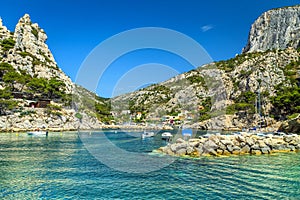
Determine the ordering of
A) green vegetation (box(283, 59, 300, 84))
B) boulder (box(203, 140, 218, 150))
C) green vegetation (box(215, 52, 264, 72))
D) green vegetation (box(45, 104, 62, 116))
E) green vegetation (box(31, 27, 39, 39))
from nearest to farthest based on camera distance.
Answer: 1. boulder (box(203, 140, 218, 150))
2. green vegetation (box(45, 104, 62, 116))
3. green vegetation (box(283, 59, 300, 84))
4. green vegetation (box(31, 27, 39, 39))
5. green vegetation (box(215, 52, 264, 72))

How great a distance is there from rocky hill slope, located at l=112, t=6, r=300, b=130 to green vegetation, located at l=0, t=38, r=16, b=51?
73471 mm

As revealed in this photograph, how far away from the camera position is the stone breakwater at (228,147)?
2701 centimetres

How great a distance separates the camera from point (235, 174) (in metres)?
17.8

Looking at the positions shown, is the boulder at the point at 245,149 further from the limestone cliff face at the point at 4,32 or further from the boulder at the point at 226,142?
the limestone cliff face at the point at 4,32

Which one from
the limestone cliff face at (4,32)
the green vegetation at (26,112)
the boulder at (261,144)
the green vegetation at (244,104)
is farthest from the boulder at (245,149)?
the limestone cliff face at (4,32)

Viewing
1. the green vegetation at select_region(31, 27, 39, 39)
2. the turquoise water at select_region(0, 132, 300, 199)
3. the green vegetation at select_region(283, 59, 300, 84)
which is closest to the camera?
the turquoise water at select_region(0, 132, 300, 199)

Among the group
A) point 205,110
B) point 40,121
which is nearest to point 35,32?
point 40,121

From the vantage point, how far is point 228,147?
1109 inches

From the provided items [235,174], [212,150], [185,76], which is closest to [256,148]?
[212,150]

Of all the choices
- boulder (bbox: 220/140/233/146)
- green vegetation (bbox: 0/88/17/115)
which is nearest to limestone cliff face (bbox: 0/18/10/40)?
green vegetation (bbox: 0/88/17/115)

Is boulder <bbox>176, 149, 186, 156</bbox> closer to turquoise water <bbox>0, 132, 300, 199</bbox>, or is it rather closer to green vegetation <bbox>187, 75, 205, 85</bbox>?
turquoise water <bbox>0, 132, 300, 199</bbox>

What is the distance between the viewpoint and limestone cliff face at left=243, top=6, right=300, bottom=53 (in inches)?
5781

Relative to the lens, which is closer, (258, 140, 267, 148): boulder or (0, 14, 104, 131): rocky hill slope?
(258, 140, 267, 148): boulder

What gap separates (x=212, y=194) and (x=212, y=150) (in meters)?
14.3
